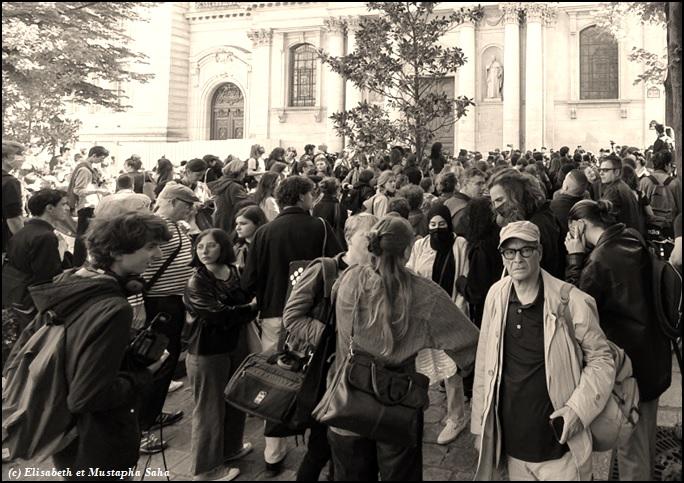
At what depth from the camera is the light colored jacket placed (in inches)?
117

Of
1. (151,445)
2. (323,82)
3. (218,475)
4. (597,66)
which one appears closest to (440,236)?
(218,475)

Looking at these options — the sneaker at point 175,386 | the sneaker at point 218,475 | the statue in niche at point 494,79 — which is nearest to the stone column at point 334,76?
the statue in niche at point 494,79

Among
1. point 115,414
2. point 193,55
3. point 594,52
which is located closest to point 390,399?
point 115,414

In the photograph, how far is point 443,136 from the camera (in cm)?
2908

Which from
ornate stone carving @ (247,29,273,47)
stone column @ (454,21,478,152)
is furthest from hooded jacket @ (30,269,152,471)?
ornate stone carving @ (247,29,273,47)

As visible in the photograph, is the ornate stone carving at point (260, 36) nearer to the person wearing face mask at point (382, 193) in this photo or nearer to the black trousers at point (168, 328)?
the person wearing face mask at point (382, 193)

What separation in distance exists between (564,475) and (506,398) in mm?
480

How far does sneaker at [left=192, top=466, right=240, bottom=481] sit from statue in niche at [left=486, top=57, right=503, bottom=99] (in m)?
26.8

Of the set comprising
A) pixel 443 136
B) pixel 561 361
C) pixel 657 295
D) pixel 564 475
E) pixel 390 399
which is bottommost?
pixel 564 475

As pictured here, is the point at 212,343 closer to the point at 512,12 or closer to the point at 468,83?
the point at 468,83

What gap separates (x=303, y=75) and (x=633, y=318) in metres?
31.6

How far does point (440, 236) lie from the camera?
16.9ft

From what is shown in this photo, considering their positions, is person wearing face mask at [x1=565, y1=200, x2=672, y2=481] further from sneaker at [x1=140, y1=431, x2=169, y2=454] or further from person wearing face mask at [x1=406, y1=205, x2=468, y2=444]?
sneaker at [x1=140, y1=431, x2=169, y2=454]

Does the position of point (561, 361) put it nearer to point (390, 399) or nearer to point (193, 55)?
point (390, 399)
